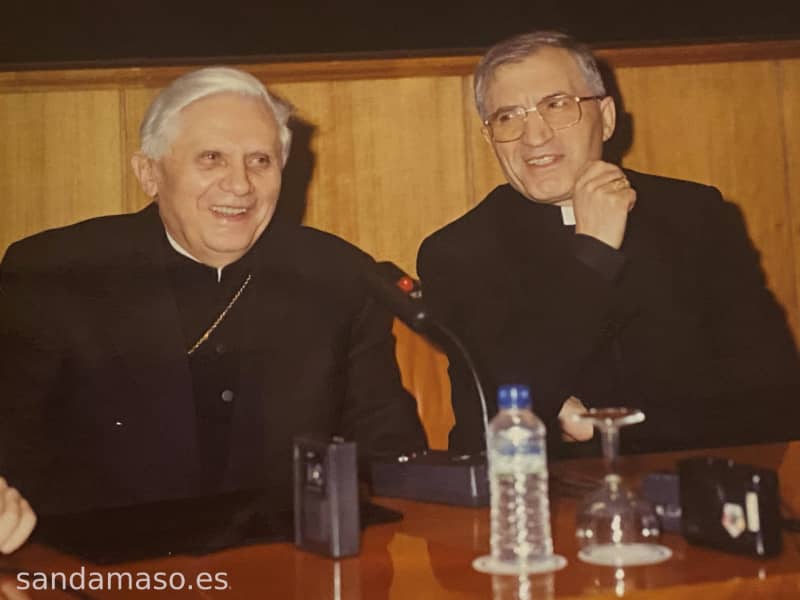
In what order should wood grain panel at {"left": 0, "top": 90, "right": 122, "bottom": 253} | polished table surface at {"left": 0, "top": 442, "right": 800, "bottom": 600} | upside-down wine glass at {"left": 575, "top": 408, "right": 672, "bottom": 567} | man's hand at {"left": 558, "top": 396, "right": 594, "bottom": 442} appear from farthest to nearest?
wood grain panel at {"left": 0, "top": 90, "right": 122, "bottom": 253} < man's hand at {"left": 558, "top": 396, "right": 594, "bottom": 442} < upside-down wine glass at {"left": 575, "top": 408, "right": 672, "bottom": 567} < polished table surface at {"left": 0, "top": 442, "right": 800, "bottom": 600}

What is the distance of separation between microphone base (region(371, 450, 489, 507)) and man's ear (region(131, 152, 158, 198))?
3.36ft

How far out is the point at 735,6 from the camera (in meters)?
2.69

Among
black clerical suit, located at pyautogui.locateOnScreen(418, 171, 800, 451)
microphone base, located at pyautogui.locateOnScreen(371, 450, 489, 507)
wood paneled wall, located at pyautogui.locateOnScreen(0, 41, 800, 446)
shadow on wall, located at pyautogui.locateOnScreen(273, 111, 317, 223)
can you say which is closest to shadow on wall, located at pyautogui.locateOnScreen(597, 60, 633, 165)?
wood paneled wall, located at pyautogui.locateOnScreen(0, 41, 800, 446)

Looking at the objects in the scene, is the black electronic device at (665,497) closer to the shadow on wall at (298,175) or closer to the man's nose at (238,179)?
the man's nose at (238,179)

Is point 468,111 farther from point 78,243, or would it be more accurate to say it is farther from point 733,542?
point 733,542

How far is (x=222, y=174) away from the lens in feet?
6.89

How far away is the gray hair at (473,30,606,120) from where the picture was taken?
2244mm

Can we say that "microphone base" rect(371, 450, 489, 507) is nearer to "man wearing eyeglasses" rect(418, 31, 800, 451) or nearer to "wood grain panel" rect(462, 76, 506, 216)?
"man wearing eyeglasses" rect(418, 31, 800, 451)

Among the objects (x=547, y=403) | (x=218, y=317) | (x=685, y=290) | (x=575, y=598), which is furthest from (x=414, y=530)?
(x=685, y=290)

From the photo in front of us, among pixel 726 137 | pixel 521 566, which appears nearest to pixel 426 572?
pixel 521 566

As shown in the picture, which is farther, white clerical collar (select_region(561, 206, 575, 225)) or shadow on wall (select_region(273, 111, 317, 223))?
shadow on wall (select_region(273, 111, 317, 223))

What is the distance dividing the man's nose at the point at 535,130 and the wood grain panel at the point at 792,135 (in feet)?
2.74

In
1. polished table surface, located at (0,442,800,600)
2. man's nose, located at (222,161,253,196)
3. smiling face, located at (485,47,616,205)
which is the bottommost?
polished table surface, located at (0,442,800,600)

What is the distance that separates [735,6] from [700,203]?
2.30ft
